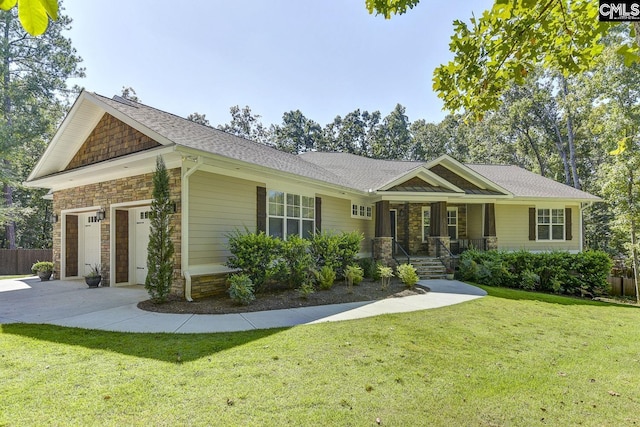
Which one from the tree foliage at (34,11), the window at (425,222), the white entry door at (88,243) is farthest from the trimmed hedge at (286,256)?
the tree foliage at (34,11)

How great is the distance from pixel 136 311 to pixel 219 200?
10.3 feet

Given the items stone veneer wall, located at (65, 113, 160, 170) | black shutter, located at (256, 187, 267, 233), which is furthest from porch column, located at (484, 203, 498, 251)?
stone veneer wall, located at (65, 113, 160, 170)

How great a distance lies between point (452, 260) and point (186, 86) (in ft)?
50.6

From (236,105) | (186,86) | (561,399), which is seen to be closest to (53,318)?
(561,399)

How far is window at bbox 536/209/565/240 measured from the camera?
53.7 ft

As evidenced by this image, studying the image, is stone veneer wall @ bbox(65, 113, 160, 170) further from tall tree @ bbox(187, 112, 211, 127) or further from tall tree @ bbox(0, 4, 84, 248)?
tall tree @ bbox(187, 112, 211, 127)

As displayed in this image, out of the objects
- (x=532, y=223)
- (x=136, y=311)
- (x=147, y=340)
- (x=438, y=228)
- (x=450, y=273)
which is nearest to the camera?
(x=147, y=340)

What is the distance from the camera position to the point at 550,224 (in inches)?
647

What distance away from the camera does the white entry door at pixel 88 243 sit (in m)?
11.3

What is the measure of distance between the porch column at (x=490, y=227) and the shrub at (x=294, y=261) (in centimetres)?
946

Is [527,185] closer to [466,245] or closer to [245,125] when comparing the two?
[466,245]

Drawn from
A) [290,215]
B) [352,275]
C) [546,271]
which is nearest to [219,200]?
[290,215]

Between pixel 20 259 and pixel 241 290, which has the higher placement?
pixel 241 290

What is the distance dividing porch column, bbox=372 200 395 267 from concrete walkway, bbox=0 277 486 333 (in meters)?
3.60
